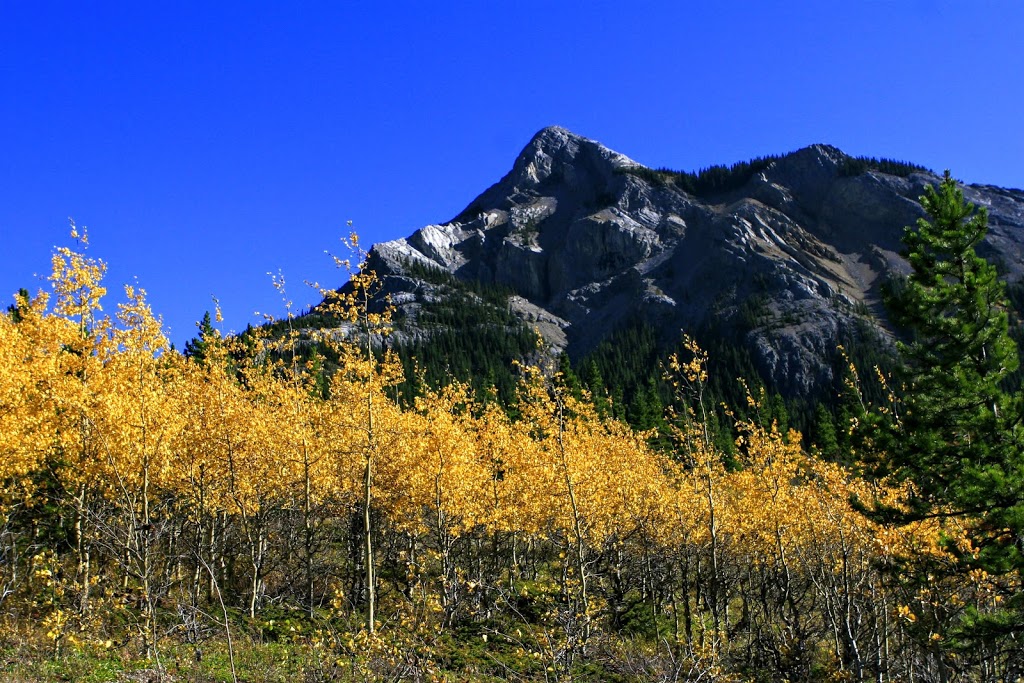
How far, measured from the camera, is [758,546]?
75.6 ft

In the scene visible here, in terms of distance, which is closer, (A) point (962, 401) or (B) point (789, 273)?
(A) point (962, 401)

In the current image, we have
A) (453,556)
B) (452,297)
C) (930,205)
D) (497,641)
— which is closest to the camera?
(930,205)

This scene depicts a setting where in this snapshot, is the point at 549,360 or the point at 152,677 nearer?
the point at 152,677

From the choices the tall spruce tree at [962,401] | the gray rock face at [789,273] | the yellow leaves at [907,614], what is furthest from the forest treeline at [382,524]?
the gray rock face at [789,273]

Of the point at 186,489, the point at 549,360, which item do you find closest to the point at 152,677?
the point at 186,489

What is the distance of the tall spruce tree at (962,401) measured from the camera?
13.8 meters

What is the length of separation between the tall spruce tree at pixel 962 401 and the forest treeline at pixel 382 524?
694mm

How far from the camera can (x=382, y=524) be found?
2628 cm

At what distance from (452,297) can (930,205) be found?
6883 inches

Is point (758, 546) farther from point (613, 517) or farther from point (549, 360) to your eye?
point (549, 360)

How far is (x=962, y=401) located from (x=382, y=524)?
2067 cm

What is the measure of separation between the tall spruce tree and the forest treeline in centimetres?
69

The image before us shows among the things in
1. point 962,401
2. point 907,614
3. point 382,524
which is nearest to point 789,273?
point 382,524

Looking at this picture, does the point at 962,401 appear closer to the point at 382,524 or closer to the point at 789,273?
the point at 382,524
